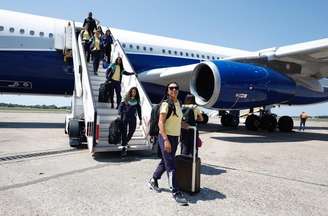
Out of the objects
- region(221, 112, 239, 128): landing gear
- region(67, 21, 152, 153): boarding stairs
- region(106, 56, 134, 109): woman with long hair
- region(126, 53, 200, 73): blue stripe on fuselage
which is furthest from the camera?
region(221, 112, 239, 128): landing gear

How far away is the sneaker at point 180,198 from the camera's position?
13.6 feet

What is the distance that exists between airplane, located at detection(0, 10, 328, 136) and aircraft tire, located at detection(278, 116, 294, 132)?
767 millimetres

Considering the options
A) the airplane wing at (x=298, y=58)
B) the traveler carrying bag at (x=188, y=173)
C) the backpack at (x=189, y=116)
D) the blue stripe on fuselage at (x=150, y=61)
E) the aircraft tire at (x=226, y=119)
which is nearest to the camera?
the traveler carrying bag at (x=188, y=173)

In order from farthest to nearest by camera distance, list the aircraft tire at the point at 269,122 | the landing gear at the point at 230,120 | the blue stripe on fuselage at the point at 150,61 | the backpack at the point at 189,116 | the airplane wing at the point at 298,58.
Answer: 1. the landing gear at the point at 230,120
2. the aircraft tire at the point at 269,122
3. the blue stripe on fuselage at the point at 150,61
4. the airplane wing at the point at 298,58
5. the backpack at the point at 189,116

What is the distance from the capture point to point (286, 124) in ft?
51.2

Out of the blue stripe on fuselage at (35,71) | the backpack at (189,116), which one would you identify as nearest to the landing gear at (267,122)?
the blue stripe on fuselage at (35,71)

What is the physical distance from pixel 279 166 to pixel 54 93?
10.1 metres

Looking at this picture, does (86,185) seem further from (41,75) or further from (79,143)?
(41,75)

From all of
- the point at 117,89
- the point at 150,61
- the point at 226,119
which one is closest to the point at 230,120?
the point at 226,119

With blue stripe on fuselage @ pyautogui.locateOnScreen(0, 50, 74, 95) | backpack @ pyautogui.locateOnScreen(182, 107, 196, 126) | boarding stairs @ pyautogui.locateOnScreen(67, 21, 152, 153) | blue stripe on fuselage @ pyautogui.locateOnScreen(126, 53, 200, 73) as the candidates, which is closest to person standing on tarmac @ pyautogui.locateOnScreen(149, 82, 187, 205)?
backpack @ pyautogui.locateOnScreen(182, 107, 196, 126)

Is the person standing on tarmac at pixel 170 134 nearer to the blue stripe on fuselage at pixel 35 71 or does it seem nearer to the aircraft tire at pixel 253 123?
the blue stripe on fuselage at pixel 35 71

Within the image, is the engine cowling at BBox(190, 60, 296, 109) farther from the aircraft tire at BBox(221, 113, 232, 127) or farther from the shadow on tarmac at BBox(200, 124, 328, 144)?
the aircraft tire at BBox(221, 113, 232, 127)

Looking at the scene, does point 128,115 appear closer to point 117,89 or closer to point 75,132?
point 75,132

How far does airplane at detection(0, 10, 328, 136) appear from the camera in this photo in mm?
11117
